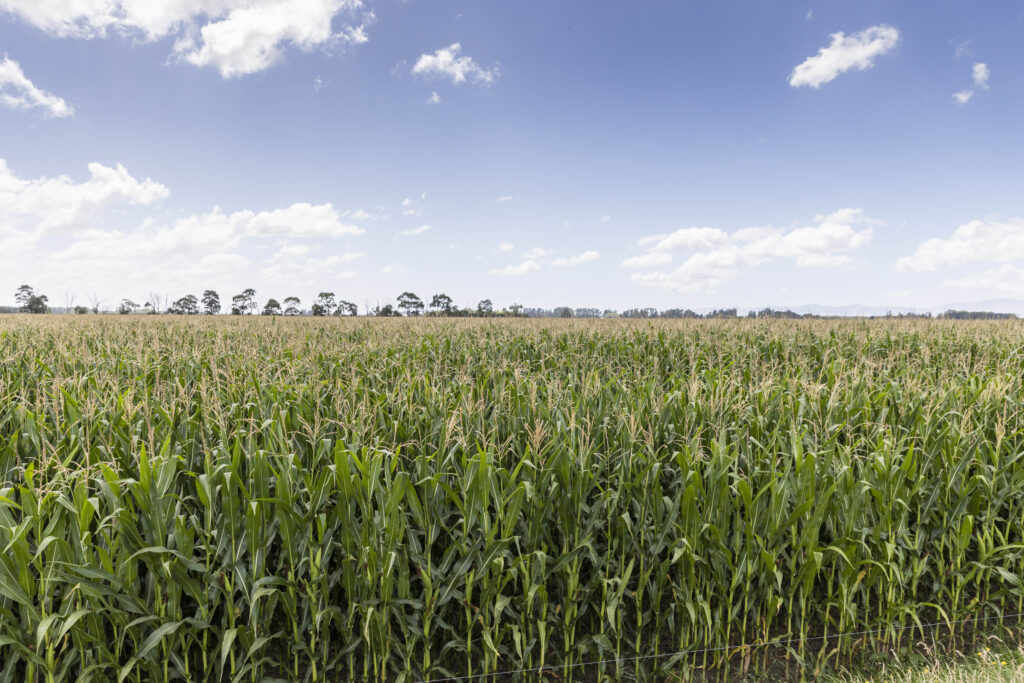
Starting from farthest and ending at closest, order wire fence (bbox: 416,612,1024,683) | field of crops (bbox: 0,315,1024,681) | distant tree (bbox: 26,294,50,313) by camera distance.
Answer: distant tree (bbox: 26,294,50,313), wire fence (bbox: 416,612,1024,683), field of crops (bbox: 0,315,1024,681)

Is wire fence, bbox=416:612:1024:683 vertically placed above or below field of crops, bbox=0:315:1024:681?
below

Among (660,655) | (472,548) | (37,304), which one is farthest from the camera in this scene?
(37,304)

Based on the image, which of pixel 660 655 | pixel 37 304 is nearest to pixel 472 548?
pixel 660 655

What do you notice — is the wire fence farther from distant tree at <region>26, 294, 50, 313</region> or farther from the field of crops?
distant tree at <region>26, 294, 50, 313</region>

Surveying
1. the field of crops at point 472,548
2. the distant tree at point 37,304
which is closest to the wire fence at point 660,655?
the field of crops at point 472,548

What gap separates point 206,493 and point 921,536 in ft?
16.8

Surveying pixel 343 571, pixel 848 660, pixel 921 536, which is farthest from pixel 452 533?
pixel 921 536

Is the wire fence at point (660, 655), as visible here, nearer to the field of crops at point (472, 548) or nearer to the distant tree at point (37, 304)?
the field of crops at point (472, 548)

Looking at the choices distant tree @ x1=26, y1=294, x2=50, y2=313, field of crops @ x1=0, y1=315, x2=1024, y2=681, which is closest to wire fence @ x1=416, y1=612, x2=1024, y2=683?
field of crops @ x1=0, y1=315, x2=1024, y2=681

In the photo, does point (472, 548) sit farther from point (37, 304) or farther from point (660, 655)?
point (37, 304)

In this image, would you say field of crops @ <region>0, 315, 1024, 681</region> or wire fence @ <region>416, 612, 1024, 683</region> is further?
wire fence @ <region>416, 612, 1024, 683</region>

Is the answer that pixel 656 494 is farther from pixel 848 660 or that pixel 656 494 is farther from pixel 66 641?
pixel 66 641

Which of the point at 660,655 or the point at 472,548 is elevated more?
the point at 472,548

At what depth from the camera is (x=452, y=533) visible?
11.5 feet
